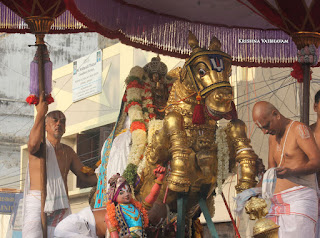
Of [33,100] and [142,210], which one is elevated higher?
[33,100]

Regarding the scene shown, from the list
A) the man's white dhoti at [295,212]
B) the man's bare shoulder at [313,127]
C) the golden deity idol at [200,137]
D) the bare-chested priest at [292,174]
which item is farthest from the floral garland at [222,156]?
the man's bare shoulder at [313,127]

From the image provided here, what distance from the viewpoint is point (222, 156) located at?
21.5 feet

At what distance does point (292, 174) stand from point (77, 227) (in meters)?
1.74

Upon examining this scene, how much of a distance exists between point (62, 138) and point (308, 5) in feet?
8.21

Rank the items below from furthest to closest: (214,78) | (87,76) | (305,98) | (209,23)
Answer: (87,76) → (209,23) → (305,98) → (214,78)

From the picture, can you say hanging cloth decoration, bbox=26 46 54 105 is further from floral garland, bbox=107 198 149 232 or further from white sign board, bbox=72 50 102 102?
white sign board, bbox=72 50 102 102

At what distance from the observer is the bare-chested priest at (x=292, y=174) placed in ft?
21.2

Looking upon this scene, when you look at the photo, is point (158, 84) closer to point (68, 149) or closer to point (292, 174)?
point (68, 149)

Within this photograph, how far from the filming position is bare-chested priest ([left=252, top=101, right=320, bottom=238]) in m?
6.46

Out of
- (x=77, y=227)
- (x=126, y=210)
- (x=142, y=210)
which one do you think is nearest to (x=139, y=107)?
(x=142, y=210)

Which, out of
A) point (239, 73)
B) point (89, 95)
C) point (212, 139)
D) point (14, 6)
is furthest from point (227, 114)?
point (89, 95)

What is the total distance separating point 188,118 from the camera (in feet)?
21.7

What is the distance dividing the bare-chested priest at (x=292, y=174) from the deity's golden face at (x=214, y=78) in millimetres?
437

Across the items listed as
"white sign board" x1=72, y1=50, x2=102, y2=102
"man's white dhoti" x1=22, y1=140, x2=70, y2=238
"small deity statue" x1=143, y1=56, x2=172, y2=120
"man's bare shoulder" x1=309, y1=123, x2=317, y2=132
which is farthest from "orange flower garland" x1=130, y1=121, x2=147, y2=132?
"white sign board" x1=72, y1=50, x2=102, y2=102
